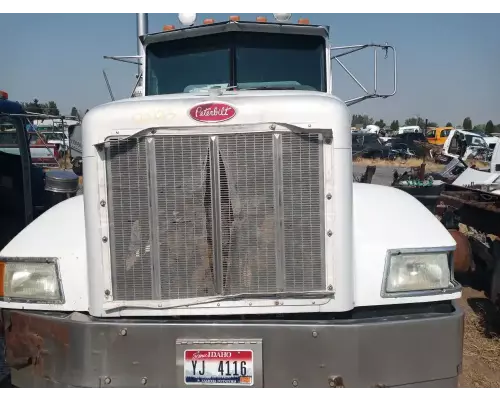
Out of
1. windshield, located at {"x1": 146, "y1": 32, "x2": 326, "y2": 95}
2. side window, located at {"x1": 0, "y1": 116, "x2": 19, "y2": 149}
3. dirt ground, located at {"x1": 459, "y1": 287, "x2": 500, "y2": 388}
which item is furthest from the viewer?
side window, located at {"x1": 0, "y1": 116, "x2": 19, "y2": 149}

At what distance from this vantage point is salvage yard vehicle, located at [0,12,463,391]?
270 centimetres

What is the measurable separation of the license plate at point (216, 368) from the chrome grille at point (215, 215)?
306 millimetres

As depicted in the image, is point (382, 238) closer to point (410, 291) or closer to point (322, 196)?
point (410, 291)

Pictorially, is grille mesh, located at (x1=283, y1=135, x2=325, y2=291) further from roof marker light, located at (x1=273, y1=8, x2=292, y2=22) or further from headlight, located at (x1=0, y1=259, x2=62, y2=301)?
roof marker light, located at (x1=273, y1=8, x2=292, y2=22)

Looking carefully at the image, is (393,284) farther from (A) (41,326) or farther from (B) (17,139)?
(B) (17,139)

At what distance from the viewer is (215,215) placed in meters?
2.75

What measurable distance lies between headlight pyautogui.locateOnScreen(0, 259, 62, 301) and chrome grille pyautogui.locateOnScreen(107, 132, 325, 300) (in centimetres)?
41

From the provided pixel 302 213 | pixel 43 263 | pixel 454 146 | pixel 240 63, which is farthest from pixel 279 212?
pixel 454 146

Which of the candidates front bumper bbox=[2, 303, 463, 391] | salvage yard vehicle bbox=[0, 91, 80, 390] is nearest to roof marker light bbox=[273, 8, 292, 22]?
front bumper bbox=[2, 303, 463, 391]

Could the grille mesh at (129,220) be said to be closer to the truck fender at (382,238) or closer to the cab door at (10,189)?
the truck fender at (382,238)

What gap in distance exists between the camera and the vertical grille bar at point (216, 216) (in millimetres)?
2693

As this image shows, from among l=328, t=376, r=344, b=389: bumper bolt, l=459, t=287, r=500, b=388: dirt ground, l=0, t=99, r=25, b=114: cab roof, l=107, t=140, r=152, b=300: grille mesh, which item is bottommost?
l=459, t=287, r=500, b=388: dirt ground

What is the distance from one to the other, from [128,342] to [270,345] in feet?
2.39

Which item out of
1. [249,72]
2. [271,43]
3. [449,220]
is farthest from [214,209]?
[449,220]
